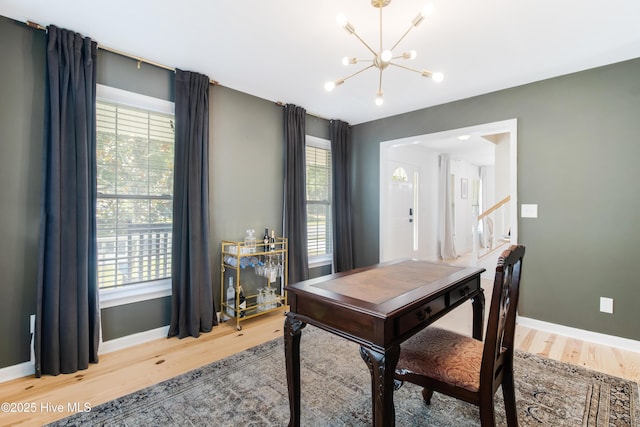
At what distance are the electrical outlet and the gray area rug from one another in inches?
34.0

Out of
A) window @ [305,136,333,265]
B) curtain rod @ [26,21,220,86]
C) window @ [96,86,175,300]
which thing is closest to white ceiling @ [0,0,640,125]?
curtain rod @ [26,21,220,86]

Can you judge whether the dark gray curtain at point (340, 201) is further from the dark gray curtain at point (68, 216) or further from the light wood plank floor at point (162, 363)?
the dark gray curtain at point (68, 216)

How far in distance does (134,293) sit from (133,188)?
93cm

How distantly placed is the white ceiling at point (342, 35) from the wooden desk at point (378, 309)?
1728mm

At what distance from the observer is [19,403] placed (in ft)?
5.97

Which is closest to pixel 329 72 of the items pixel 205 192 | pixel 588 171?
pixel 205 192

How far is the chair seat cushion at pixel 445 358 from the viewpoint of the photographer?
130 cm

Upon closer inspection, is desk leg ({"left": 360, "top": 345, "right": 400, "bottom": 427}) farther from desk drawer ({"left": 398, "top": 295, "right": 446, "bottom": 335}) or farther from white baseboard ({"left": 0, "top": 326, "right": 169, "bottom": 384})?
white baseboard ({"left": 0, "top": 326, "right": 169, "bottom": 384})

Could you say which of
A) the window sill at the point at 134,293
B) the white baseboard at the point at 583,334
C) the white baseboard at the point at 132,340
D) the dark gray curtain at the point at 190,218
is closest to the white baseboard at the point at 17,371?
the white baseboard at the point at 132,340

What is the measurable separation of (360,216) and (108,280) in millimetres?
3254

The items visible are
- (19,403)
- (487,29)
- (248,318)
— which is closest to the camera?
(19,403)

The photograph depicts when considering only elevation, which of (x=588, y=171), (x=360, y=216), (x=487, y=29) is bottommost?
(x=360, y=216)

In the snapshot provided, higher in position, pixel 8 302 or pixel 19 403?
pixel 8 302

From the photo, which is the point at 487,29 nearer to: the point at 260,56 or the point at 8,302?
the point at 260,56
